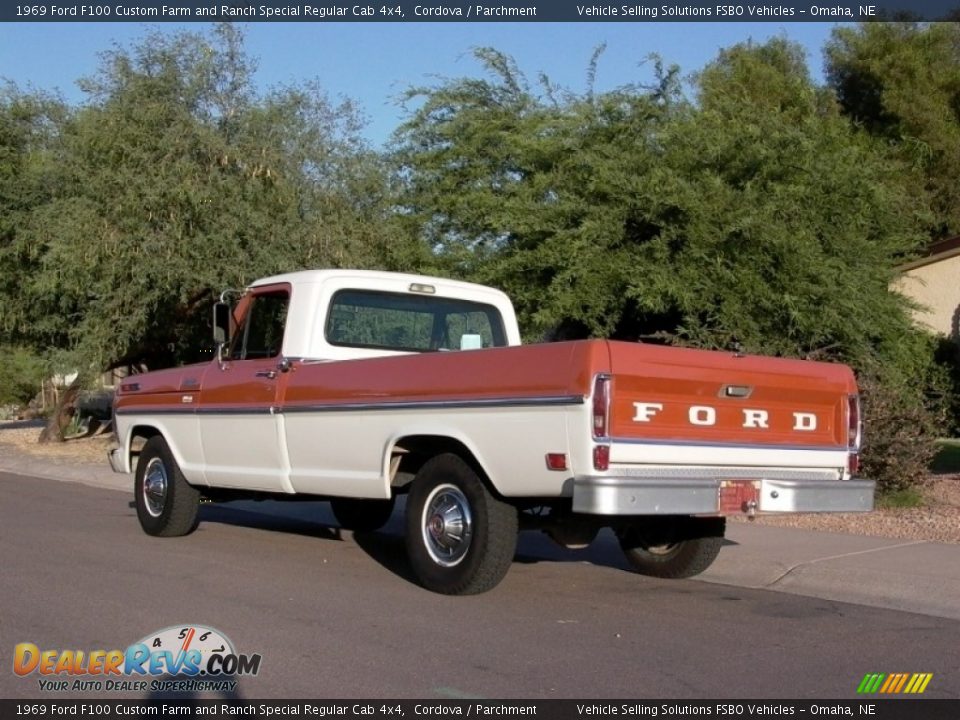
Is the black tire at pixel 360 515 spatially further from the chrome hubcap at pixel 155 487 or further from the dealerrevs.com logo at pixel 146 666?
the dealerrevs.com logo at pixel 146 666

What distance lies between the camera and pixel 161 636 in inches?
271

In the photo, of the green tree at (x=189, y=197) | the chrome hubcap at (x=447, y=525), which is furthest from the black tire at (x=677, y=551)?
the green tree at (x=189, y=197)

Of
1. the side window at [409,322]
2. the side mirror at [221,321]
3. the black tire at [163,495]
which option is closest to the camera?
the side window at [409,322]

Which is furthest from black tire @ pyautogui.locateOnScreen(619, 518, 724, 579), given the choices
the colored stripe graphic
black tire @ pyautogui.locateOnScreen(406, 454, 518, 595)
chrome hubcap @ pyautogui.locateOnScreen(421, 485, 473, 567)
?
the colored stripe graphic

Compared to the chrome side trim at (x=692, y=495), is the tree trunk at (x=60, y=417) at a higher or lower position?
lower

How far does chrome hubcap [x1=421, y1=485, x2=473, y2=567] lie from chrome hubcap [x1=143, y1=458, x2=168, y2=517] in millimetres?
3654

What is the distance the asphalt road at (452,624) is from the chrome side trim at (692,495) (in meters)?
0.76

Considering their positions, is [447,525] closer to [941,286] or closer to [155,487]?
[155,487]

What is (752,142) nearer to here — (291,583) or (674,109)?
(674,109)

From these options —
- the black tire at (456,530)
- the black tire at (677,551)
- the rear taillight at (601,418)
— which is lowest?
the black tire at (677,551)

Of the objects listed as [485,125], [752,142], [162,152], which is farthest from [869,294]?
[162,152]

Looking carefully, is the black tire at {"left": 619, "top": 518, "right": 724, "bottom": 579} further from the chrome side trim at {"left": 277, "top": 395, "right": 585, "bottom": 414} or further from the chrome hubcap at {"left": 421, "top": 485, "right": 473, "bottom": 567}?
the chrome side trim at {"left": 277, "top": 395, "right": 585, "bottom": 414}

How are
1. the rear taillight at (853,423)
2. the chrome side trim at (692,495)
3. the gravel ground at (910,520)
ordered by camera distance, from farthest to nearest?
the gravel ground at (910,520) → the rear taillight at (853,423) → the chrome side trim at (692,495)

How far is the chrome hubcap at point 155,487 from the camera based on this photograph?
35.8 ft
